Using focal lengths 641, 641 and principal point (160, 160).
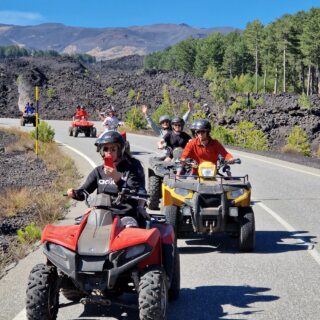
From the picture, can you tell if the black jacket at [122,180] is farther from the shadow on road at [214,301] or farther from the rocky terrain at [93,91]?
the rocky terrain at [93,91]

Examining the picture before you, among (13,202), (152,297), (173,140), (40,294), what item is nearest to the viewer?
(152,297)

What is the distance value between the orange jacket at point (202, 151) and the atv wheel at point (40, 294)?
5549 millimetres

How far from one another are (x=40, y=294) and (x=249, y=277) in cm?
313

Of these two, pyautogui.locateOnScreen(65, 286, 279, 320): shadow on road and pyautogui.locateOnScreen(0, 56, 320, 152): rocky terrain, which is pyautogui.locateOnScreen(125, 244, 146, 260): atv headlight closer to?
pyautogui.locateOnScreen(65, 286, 279, 320): shadow on road

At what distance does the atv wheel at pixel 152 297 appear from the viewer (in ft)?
17.7

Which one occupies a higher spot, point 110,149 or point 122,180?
point 110,149

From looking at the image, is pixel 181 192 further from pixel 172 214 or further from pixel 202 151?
pixel 202 151

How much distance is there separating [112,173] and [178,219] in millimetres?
3302

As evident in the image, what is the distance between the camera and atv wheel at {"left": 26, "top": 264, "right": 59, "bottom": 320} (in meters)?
5.54

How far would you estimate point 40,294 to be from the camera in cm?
554

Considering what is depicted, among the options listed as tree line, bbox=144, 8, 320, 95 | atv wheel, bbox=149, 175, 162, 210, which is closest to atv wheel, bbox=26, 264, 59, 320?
atv wheel, bbox=149, 175, 162, 210

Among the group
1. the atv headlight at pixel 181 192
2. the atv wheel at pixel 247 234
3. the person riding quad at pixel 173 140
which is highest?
the person riding quad at pixel 173 140

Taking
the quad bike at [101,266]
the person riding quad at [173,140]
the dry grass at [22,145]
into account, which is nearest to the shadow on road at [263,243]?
the person riding quad at [173,140]

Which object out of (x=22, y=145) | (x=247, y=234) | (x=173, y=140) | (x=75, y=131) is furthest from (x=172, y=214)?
(x=75, y=131)
